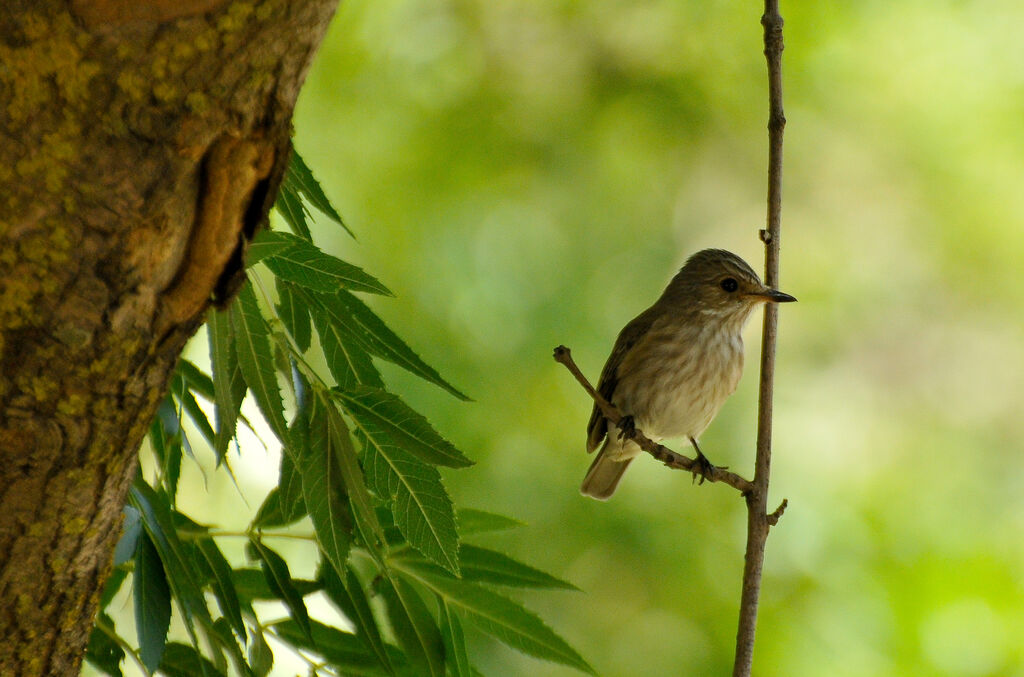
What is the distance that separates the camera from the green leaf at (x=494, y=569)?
252cm

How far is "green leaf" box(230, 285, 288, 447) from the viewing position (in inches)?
78.4

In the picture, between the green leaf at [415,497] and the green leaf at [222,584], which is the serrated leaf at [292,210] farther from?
the green leaf at [222,584]

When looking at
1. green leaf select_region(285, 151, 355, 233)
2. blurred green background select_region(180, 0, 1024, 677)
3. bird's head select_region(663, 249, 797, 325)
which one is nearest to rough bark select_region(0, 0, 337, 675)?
green leaf select_region(285, 151, 355, 233)

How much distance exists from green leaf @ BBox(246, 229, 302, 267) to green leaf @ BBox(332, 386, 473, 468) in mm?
330

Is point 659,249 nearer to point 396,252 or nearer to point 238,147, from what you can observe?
point 396,252

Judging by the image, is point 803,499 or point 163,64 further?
point 803,499

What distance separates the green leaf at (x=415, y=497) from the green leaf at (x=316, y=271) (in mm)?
281

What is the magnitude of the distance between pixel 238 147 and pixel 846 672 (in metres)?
3.93

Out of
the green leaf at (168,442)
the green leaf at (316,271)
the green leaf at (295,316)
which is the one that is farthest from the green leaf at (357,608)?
the green leaf at (316,271)

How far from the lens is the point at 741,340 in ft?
15.8

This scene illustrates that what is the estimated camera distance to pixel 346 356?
7.50 ft

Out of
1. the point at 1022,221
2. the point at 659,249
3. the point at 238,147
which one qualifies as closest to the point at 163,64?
the point at 238,147

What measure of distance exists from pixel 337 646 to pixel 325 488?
54 centimetres

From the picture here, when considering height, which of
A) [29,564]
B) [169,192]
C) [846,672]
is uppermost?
[846,672]
